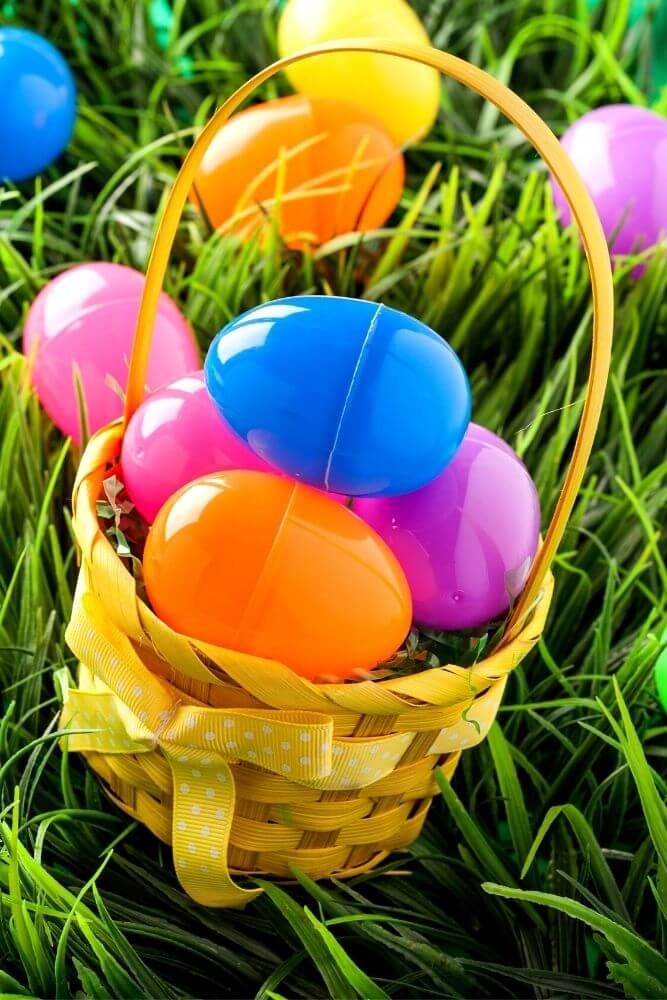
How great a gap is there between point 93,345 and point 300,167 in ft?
1.32

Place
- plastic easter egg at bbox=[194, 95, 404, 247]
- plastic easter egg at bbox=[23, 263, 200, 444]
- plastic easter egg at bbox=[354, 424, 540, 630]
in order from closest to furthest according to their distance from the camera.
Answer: plastic easter egg at bbox=[354, 424, 540, 630]
plastic easter egg at bbox=[23, 263, 200, 444]
plastic easter egg at bbox=[194, 95, 404, 247]

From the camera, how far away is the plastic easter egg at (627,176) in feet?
4.26

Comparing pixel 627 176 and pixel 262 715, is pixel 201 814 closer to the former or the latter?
pixel 262 715

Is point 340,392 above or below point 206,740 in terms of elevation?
above

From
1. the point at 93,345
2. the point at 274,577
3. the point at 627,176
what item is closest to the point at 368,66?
the point at 627,176

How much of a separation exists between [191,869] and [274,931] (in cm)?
10

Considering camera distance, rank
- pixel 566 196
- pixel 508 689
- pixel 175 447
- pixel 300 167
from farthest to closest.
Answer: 1. pixel 300 167
2. pixel 508 689
3. pixel 175 447
4. pixel 566 196

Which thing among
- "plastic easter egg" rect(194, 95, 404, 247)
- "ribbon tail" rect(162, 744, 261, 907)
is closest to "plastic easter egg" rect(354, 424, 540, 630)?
"ribbon tail" rect(162, 744, 261, 907)

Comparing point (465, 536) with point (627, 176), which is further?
point (627, 176)

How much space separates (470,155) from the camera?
5.19 ft

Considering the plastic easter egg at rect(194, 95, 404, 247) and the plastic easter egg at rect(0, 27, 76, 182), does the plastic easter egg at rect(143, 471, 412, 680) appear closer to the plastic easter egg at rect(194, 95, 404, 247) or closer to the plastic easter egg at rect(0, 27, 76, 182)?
the plastic easter egg at rect(194, 95, 404, 247)

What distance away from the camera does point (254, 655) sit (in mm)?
694

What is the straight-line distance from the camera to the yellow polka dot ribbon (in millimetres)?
701

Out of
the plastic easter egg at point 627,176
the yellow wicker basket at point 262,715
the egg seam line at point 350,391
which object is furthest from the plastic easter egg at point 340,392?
the plastic easter egg at point 627,176
